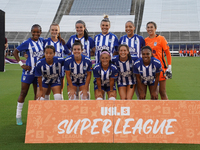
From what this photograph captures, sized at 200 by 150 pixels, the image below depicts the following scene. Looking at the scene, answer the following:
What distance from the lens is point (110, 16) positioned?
131 feet

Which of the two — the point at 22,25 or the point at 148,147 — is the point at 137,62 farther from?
the point at 22,25

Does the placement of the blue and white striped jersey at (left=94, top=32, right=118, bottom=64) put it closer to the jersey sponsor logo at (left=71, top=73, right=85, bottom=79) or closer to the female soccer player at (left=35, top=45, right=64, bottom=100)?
the jersey sponsor logo at (left=71, top=73, right=85, bottom=79)

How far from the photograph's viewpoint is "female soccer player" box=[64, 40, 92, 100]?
4.39 meters

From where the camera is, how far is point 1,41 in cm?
1085

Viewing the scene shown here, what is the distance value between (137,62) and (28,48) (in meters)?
1.96

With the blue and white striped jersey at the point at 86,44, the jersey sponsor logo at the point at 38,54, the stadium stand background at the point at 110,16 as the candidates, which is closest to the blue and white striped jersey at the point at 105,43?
the blue and white striped jersey at the point at 86,44

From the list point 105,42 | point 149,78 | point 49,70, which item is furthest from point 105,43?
point 49,70

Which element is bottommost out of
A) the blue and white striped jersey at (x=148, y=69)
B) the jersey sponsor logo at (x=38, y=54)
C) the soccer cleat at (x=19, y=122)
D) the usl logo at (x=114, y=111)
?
the soccer cleat at (x=19, y=122)

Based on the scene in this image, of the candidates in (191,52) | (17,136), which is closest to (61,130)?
(17,136)

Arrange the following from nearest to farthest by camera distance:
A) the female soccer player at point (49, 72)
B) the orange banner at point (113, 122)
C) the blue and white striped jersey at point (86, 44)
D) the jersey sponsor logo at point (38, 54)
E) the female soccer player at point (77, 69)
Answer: the orange banner at point (113, 122), the female soccer player at point (49, 72), the female soccer player at point (77, 69), the jersey sponsor logo at point (38, 54), the blue and white striped jersey at point (86, 44)

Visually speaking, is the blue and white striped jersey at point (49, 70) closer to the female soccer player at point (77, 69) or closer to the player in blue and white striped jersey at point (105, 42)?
the female soccer player at point (77, 69)

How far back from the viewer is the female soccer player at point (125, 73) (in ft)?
15.0

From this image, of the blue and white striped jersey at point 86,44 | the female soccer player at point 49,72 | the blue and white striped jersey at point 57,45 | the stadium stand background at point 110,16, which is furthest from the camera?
the stadium stand background at point 110,16

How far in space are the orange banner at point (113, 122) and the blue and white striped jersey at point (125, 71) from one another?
1.15 metres
